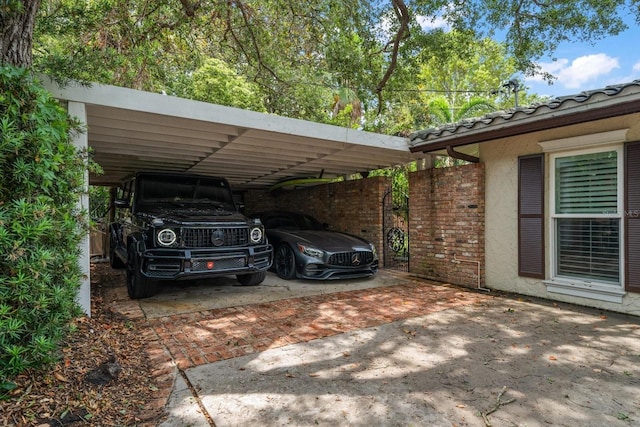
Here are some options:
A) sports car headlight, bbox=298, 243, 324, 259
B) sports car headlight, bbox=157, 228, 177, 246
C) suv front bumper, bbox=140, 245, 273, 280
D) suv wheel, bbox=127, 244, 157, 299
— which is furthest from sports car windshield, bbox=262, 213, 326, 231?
sports car headlight, bbox=157, 228, 177, 246

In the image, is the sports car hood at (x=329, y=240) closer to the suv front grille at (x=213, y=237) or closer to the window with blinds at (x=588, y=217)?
the suv front grille at (x=213, y=237)

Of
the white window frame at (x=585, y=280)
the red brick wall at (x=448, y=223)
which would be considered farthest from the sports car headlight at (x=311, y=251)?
the white window frame at (x=585, y=280)

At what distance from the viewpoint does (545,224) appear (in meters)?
4.98

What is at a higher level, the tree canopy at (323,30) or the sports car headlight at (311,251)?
the tree canopy at (323,30)

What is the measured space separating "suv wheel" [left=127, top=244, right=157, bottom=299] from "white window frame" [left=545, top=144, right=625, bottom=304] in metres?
5.59

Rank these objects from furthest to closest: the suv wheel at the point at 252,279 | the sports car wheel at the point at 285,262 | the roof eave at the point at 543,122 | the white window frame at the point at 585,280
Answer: the sports car wheel at the point at 285,262
the suv wheel at the point at 252,279
the white window frame at the point at 585,280
the roof eave at the point at 543,122

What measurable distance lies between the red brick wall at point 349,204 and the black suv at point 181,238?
3.23m

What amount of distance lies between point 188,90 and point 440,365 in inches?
488

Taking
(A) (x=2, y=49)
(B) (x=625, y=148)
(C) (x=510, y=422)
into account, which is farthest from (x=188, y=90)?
(C) (x=510, y=422)

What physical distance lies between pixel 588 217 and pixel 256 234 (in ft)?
14.9

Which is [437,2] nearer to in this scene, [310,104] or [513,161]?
[513,161]

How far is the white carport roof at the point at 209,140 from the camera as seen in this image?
13.1 feet

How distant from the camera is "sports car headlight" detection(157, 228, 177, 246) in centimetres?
441

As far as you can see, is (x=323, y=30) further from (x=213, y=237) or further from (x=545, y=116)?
(x=213, y=237)
